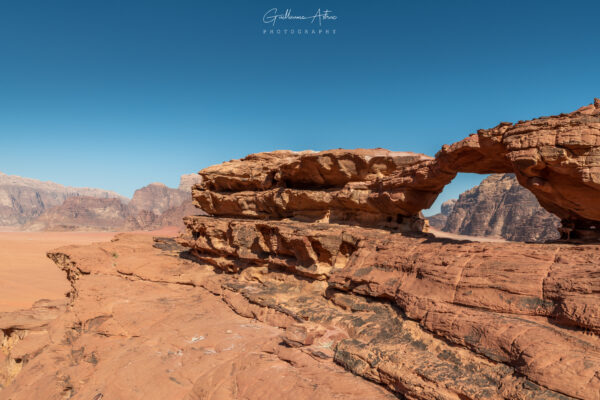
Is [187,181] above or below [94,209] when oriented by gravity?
above

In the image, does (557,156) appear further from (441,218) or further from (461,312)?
(441,218)

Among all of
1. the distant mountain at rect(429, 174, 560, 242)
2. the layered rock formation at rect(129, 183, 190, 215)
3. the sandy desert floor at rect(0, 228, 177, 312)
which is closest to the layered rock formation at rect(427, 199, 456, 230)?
the distant mountain at rect(429, 174, 560, 242)

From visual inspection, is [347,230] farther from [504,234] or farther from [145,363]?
[504,234]

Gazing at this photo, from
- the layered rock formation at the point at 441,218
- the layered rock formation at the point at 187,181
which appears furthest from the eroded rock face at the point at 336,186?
the layered rock formation at the point at 187,181

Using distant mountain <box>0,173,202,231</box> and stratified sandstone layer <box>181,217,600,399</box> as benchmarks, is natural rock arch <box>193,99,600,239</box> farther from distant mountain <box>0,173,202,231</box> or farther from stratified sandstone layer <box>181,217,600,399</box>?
distant mountain <box>0,173,202,231</box>

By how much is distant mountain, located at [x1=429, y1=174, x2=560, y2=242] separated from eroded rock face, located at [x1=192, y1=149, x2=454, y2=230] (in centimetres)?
3351

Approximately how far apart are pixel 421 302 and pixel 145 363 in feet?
18.3

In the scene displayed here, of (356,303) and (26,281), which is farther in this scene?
(26,281)

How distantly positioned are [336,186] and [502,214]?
46.0 metres

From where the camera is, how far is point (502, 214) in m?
45.8

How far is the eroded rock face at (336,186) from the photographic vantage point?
791 centimetres

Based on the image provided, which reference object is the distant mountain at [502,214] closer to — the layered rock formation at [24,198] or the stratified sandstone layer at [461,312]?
the stratified sandstone layer at [461,312]

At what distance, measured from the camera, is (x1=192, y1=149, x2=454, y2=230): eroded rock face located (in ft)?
26.0

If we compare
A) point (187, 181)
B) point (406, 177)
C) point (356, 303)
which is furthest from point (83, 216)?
point (406, 177)
